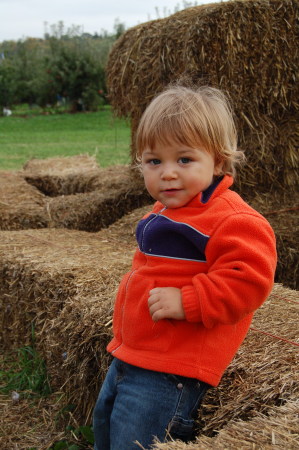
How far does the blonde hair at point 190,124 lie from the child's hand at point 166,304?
1.74ft

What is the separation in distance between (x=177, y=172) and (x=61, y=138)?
17.7m

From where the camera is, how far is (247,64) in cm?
568

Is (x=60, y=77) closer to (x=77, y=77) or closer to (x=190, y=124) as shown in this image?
(x=77, y=77)


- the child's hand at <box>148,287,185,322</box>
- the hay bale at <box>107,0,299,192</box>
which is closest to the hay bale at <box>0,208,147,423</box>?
the child's hand at <box>148,287,185,322</box>

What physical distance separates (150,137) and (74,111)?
92.2 ft

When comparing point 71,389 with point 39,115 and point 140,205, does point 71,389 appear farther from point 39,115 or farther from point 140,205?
point 39,115

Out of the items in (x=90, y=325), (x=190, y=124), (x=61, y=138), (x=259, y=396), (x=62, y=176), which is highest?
(x=190, y=124)

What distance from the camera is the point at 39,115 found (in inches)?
1164

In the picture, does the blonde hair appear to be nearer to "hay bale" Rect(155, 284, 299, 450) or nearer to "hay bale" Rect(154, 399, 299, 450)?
"hay bale" Rect(155, 284, 299, 450)

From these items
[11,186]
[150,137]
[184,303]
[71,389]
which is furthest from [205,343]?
[11,186]

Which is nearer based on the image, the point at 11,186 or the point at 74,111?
the point at 11,186

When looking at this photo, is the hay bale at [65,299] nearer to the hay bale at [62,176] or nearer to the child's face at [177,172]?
the child's face at [177,172]

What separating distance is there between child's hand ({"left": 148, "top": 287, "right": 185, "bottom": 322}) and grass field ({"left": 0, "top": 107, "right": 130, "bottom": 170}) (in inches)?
204

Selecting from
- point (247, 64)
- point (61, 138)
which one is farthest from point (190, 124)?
point (61, 138)
